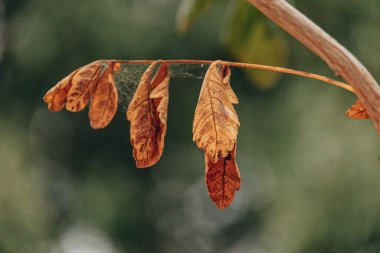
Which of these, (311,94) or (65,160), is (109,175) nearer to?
(65,160)

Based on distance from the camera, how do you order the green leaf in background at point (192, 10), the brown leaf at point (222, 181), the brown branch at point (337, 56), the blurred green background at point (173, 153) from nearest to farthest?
1. the brown branch at point (337, 56)
2. the brown leaf at point (222, 181)
3. the green leaf in background at point (192, 10)
4. the blurred green background at point (173, 153)

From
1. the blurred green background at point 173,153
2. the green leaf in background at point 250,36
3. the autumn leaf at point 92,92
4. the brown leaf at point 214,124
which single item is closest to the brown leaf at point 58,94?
the autumn leaf at point 92,92

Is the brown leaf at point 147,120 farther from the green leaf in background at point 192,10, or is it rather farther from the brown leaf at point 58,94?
the green leaf in background at point 192,10

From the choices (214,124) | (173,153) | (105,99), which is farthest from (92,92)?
(173,153)

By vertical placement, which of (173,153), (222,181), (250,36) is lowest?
(173,153)

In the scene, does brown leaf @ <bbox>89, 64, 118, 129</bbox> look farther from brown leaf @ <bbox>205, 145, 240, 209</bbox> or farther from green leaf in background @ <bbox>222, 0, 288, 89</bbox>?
green leaf in background @ <bbox>222, 0, 288, 89</bbox>

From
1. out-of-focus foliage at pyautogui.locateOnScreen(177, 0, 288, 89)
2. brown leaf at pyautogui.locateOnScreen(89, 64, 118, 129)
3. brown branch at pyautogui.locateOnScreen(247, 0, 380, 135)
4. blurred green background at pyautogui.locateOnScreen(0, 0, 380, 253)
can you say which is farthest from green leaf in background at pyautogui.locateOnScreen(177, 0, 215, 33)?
blurred green background at pyautogui.locateOnScreen(0, 0, 380, 253)

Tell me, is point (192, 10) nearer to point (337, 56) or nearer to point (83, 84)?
point (83, 84)
